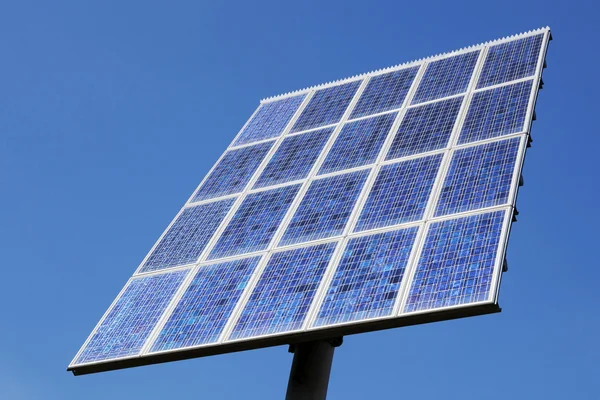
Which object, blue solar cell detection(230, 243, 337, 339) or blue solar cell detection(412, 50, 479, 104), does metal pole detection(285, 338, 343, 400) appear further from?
blue solar cell detection(412, 50, 479, 104)

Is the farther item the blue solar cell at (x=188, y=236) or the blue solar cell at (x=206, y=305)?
the blue solar cell at (x=188, y=236)

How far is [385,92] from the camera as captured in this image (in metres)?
23.2

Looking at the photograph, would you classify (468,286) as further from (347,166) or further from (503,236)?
(347,166)

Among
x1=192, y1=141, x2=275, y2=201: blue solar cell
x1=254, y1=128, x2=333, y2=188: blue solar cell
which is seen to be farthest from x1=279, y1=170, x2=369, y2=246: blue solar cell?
x1=192, y1=141, x2=275, y2=201: blue solar cell

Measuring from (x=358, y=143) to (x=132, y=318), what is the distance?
643 cm

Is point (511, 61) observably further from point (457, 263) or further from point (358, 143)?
point (457, 263)

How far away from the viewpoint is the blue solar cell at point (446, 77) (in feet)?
70.8

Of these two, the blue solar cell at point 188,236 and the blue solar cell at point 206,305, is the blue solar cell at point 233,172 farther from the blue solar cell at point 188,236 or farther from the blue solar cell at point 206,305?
the blue solar cell at point 206,305

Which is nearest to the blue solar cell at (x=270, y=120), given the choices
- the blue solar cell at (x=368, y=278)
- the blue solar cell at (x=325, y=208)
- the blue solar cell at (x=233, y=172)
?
the blue solar cell at (x=233, y=172)

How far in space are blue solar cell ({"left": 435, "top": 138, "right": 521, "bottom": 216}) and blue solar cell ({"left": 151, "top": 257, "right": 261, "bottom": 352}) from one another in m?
3.80

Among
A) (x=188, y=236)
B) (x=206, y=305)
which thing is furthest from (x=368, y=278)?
(x=188, y=236)

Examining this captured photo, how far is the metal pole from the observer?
1638 cm

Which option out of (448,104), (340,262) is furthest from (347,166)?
(340,262)

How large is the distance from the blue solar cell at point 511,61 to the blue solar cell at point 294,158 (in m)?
3.92
